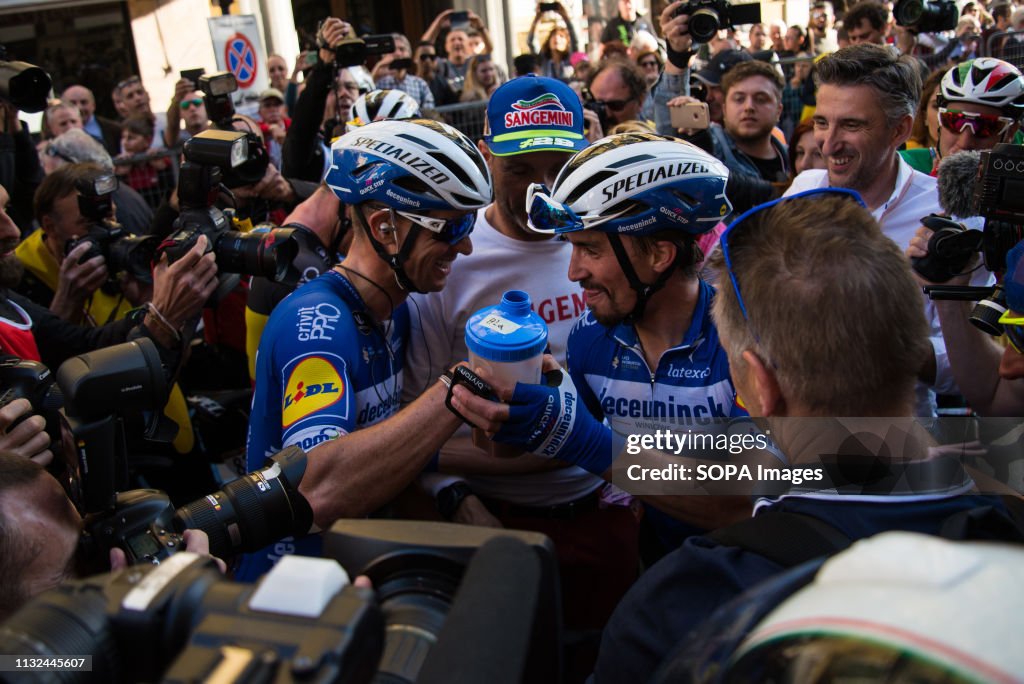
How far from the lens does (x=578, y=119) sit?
3.00m

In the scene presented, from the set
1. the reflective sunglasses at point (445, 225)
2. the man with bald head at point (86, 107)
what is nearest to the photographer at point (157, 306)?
the reflective sunglasses at point (445, 225)

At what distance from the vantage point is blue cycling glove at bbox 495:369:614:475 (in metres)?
2.06

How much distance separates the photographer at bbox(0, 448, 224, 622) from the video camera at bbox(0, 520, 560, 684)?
0.57 metres

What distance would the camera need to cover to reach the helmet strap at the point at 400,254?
8.39 ft

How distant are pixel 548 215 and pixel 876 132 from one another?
1779mm

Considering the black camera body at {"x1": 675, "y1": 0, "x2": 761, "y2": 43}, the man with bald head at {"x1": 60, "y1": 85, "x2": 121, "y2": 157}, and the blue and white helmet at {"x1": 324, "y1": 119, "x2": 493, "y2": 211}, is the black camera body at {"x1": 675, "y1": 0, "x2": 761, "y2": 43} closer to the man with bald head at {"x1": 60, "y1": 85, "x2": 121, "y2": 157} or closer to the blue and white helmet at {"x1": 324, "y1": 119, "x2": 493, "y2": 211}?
the blue and white helmet at {"x1": 324, "y1": 119, "x2": 493, "y2": 211}

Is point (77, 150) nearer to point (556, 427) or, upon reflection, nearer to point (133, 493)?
point (133, 493)

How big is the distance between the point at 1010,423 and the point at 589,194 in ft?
4.78

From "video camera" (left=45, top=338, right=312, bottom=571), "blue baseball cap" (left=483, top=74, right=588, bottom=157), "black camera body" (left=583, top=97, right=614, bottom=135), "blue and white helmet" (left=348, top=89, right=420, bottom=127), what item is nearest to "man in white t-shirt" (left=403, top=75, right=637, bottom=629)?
"blue baseball cap" (left=483, top=74, right=588, bottom=157)

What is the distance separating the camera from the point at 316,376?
2271mm

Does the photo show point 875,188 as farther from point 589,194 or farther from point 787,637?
point 787,637

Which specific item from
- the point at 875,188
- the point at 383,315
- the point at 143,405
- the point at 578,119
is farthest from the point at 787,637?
the point at 875,188

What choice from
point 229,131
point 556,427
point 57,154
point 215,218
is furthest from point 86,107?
point 556,427

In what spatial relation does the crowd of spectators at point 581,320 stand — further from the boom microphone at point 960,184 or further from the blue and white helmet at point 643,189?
the boom microphone at point 960,184
